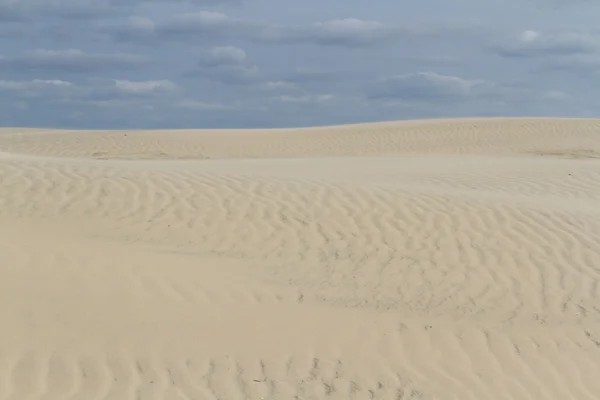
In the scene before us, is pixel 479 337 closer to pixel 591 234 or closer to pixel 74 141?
pixel 591 234

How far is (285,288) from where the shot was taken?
729 cm

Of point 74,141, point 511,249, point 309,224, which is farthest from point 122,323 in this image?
point 74,141

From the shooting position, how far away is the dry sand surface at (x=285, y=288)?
18.7 ft

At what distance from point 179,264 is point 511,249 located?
11.8ft

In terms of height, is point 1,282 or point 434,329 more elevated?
point 1,282

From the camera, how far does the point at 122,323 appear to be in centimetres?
611

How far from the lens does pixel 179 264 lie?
748cm

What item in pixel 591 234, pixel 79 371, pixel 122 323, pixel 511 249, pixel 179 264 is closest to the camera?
pixel 79 371

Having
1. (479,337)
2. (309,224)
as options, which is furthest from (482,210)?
(479,337)

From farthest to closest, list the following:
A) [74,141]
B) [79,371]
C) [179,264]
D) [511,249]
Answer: [74,141], [511,249], [179,264], [79,371]

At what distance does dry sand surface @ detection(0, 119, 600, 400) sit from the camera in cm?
569

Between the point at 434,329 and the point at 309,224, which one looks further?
the point at 309,224

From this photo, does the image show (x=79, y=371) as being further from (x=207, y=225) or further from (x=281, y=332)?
(x=207, y=225)

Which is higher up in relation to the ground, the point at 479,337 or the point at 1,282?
the point at 1,282
